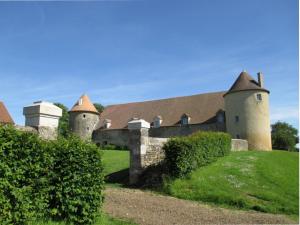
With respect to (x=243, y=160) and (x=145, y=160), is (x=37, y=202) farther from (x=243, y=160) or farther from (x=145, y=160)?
(x=243, y=160)

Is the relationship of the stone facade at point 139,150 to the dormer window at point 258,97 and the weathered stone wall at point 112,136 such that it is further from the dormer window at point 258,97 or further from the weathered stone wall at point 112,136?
the weathered stone wall at point 112,136

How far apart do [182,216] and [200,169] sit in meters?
6.13

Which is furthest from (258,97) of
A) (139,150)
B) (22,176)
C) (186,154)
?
(22,176)

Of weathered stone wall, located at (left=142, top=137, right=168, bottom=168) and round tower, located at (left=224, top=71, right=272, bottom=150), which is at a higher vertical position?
round tower, located at (left=224, top=71, right=272, bottom=150)

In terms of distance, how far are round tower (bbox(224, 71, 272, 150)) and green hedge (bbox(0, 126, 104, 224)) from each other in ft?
93.8

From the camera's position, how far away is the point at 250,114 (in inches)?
1325

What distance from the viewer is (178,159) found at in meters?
13.4

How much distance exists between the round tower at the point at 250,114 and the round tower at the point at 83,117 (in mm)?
18890

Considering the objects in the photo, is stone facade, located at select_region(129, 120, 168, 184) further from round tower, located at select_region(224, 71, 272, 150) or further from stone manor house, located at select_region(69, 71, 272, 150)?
round tower, located at select_region(224, 71, 272, 150)

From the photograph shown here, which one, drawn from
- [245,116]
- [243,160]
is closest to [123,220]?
[243,160]

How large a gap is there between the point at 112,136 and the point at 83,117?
15.1 feet

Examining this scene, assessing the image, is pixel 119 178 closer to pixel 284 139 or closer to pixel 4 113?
pixel 4 113

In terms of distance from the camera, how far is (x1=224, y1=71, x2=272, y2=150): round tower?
33.6 m

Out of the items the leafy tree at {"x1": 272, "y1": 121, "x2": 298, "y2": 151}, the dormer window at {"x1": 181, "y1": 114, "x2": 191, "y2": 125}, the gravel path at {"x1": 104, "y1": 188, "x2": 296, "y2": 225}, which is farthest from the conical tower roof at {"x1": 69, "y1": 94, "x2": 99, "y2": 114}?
the gravel path at {"x1": 104, "y1": 188, "x2": 296, "y2": 225}
